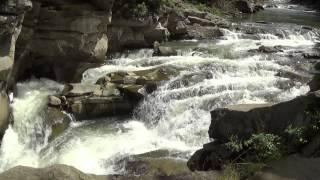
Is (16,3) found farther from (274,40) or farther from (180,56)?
(274,40)

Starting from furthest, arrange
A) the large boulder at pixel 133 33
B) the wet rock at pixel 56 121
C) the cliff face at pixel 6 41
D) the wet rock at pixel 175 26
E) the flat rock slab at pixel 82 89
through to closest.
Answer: the wet rock at pixel 175 26 → the large boulder at pixel 133 33 → the flat rock slab at pixel 82 89 → the wet rock at pixel 56 121 → the cliff face at pixel 6 41

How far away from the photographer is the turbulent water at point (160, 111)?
12.8 meters

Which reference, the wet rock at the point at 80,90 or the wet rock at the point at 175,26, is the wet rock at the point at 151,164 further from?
the wet rock at the point at 175,26

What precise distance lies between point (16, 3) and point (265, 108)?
8.06 metres

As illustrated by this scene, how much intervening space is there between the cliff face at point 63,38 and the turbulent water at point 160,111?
1.92ft

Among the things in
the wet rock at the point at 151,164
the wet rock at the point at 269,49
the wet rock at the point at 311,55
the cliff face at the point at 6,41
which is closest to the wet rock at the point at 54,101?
the cliff face at the point at 6,41

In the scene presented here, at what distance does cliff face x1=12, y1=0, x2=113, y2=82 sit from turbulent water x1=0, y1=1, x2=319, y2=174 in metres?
0.59

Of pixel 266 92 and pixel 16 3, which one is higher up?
pixel 16 3

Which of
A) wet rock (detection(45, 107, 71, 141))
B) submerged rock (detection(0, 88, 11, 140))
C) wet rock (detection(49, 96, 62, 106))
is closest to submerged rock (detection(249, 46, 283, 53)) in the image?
wet rock (detection(49, 96, 62, 106))

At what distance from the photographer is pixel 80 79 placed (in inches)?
714

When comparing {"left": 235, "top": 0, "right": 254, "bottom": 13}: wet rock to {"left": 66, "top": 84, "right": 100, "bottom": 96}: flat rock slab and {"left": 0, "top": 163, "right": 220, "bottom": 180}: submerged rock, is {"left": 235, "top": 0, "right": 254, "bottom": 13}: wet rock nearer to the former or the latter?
{"left": 66, "top": 84, "right": 100, "bottom": 96}: flat rock slab

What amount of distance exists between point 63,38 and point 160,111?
17.9 ft

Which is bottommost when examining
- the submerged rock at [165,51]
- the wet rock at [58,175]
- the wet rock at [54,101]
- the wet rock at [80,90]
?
the wet rock at [54,101]

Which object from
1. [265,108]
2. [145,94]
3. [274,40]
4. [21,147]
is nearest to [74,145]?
[21,147]
